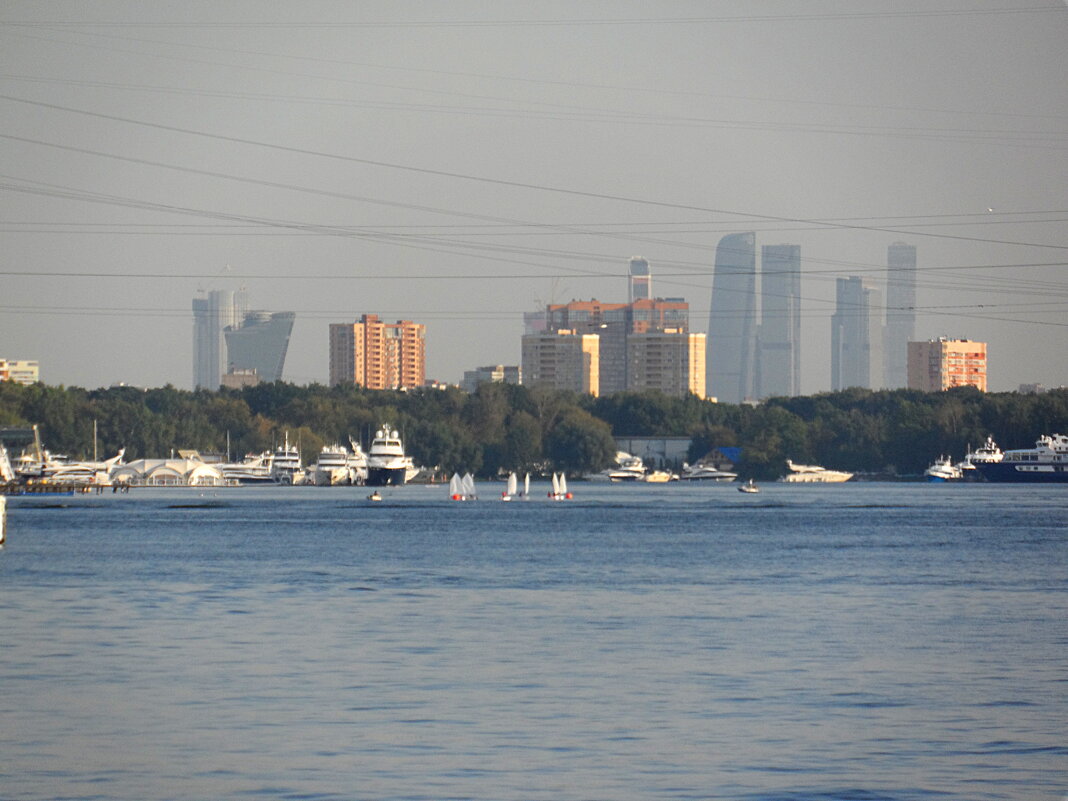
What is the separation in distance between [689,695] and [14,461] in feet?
489

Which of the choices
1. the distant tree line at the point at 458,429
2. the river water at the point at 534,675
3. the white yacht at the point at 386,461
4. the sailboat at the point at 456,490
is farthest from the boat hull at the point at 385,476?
the river water at the point at 534,675

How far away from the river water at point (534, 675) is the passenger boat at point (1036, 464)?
115703 mm

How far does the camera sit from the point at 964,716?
82.7 feet

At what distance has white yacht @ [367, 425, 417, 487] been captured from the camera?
167250 mm

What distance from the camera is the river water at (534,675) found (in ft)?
69.5

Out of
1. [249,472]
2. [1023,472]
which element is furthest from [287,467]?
[1023,472]

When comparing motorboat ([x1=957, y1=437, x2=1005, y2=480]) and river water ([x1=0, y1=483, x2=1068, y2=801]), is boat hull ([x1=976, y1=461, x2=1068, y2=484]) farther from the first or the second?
river water ([x1=0, y1=483, x2=1068, y2=801])

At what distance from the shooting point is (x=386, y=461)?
552 feet

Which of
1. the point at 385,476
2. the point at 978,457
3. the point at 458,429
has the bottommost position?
→ the point at 385,476

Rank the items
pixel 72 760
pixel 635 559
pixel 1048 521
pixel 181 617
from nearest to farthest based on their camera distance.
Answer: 1. pixel 72 760
2. pixel 181 617
3. pixel 635 559
4. pixel 1048 521

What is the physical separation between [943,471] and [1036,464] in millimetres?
13102

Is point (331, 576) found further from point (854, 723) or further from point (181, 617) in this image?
point (854, 723)

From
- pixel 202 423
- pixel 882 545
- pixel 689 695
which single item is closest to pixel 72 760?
pixel 689 695

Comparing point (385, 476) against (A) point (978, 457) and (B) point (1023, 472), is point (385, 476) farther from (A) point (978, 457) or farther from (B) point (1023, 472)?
(B) point (1023, 472)
